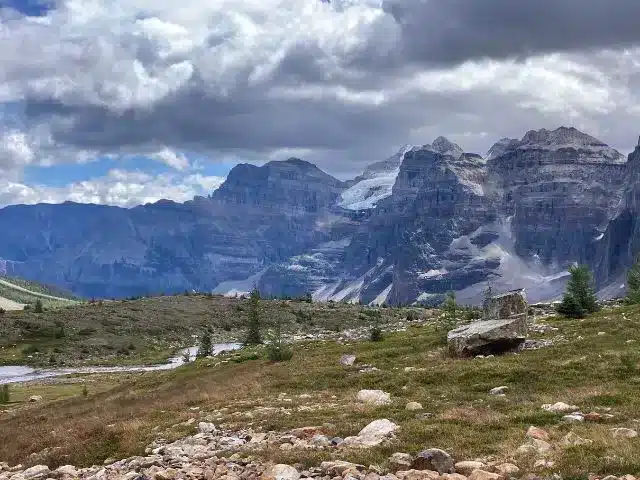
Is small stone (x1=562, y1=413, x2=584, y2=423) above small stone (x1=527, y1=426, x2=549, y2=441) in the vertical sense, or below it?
below

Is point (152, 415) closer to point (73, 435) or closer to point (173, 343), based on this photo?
point (73, 435)

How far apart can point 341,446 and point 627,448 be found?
8733 millimetres

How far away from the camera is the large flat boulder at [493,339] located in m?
43.6

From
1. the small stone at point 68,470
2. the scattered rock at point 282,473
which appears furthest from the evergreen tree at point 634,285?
the small stone at point 68,470

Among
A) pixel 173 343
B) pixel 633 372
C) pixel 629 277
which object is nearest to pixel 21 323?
pixel 173 343

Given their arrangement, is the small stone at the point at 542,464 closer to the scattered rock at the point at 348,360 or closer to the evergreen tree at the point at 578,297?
the scattered rock at the point at 348,360

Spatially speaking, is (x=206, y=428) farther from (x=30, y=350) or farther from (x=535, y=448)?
(x=30, y=350)

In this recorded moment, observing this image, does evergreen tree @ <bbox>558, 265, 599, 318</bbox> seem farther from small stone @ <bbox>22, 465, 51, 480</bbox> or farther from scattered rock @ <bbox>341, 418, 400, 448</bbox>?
small stone @ <bbox>22, 465, 51, 480</bbox>

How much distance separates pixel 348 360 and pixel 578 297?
27335 millimetres

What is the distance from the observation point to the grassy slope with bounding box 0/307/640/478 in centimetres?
2161

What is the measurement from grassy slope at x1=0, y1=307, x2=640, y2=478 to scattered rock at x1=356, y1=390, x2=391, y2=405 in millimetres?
601

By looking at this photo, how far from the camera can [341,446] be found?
22594 millimetres

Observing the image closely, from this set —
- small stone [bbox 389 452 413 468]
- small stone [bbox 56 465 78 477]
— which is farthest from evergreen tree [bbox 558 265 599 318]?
small stone [bbox 56 465 78 477]

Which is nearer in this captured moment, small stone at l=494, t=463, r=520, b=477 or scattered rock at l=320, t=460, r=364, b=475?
small stone at l=494, t=463, r=520, b=477
